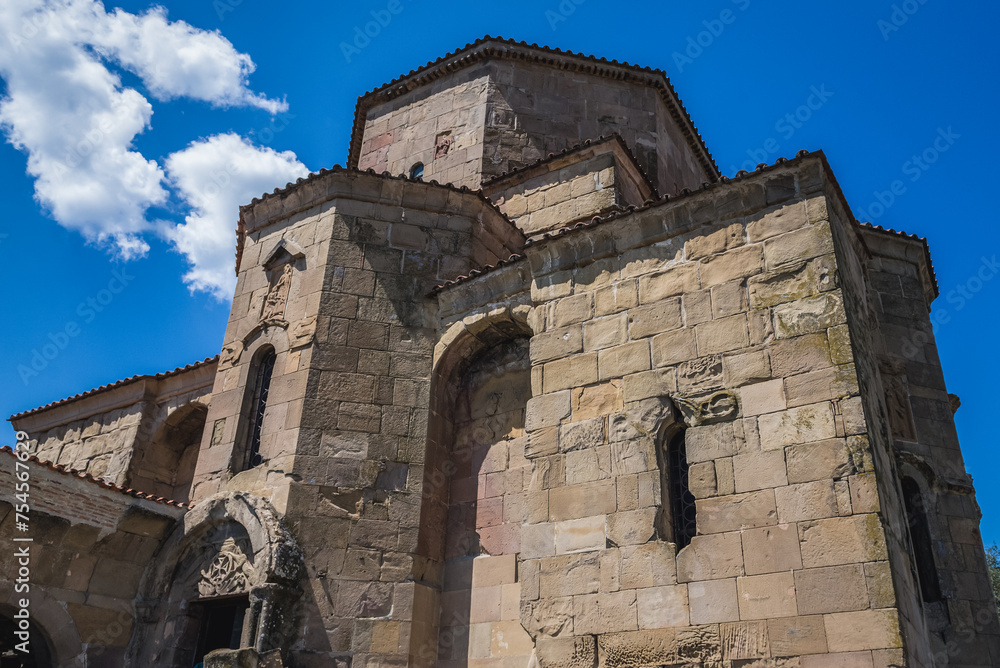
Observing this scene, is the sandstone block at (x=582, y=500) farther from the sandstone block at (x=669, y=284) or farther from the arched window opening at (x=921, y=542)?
the arched window opening at (x=921, y=542)

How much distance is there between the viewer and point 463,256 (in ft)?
32.7

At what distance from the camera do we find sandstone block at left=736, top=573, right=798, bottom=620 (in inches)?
230

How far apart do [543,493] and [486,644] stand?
5.71 ft

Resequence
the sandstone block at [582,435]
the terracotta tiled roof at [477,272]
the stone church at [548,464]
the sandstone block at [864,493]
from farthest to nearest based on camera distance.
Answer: the terracotta tiled roof at [477,272] → the sandstone block at [582,435] → the stone church at [548,464] → the sandstone block at [864,493]

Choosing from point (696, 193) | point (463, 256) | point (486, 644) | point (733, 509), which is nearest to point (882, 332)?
point (696, 193)

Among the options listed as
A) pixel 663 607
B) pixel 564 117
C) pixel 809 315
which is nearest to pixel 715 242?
pixel 809 315

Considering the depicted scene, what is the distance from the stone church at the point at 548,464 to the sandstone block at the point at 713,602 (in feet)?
0.07

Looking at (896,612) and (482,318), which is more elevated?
(482,318)

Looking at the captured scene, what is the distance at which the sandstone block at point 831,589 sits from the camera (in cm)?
557

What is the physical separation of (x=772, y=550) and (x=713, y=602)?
2.03 ft

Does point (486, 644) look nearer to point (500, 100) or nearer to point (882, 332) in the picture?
point (882, 332)

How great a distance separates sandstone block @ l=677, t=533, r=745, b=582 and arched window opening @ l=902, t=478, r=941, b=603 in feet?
10.3

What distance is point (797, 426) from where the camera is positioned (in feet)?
20.7

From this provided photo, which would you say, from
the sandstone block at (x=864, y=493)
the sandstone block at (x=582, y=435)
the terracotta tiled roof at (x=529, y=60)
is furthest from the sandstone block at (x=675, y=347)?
the terracotta tiled roof at (x=529, y=60)
